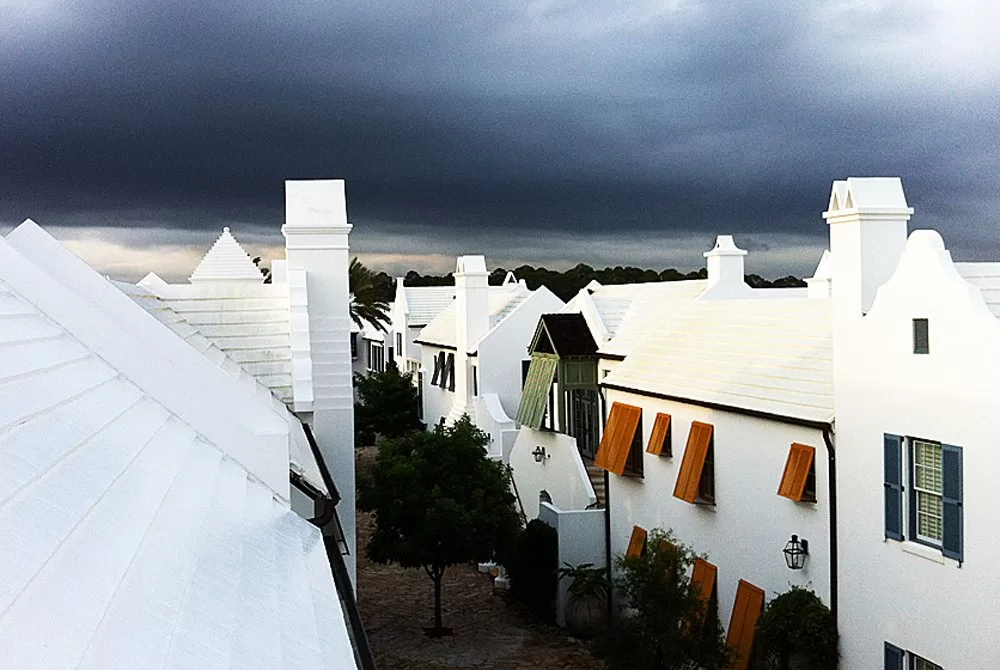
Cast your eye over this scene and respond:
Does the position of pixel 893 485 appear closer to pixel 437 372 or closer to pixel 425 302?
pixel 437 372

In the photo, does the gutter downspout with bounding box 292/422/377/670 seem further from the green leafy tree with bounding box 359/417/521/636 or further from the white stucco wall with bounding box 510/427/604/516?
the white stucco wall with bounding box 510/427/604/516

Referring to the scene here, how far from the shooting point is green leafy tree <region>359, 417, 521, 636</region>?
2430cm

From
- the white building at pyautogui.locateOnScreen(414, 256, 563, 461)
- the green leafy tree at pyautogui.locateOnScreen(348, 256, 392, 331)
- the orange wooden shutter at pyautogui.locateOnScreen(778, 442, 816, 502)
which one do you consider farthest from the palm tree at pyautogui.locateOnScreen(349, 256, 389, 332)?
the orange wooden shutter at pyautogui.locateOnScreen(778, 442, 816, 502)

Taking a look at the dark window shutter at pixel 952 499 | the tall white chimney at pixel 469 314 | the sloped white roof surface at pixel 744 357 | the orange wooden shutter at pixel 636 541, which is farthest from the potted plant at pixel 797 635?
the tall white chimney at pixel 469 314

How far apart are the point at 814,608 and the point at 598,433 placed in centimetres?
1295

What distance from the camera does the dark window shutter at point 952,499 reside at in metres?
13.6

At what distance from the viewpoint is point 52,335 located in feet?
23.6

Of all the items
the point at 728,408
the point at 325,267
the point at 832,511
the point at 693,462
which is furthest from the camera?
the point at 693,462

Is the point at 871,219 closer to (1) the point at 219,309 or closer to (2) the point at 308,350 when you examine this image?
(2) the point at 308,350

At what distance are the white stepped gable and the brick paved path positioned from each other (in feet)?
31.0

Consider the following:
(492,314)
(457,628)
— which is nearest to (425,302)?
(492,314)

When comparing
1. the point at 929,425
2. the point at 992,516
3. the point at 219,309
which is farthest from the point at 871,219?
the point at 219,309

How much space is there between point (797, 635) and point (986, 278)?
20.9ft

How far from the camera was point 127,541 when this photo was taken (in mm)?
4387
